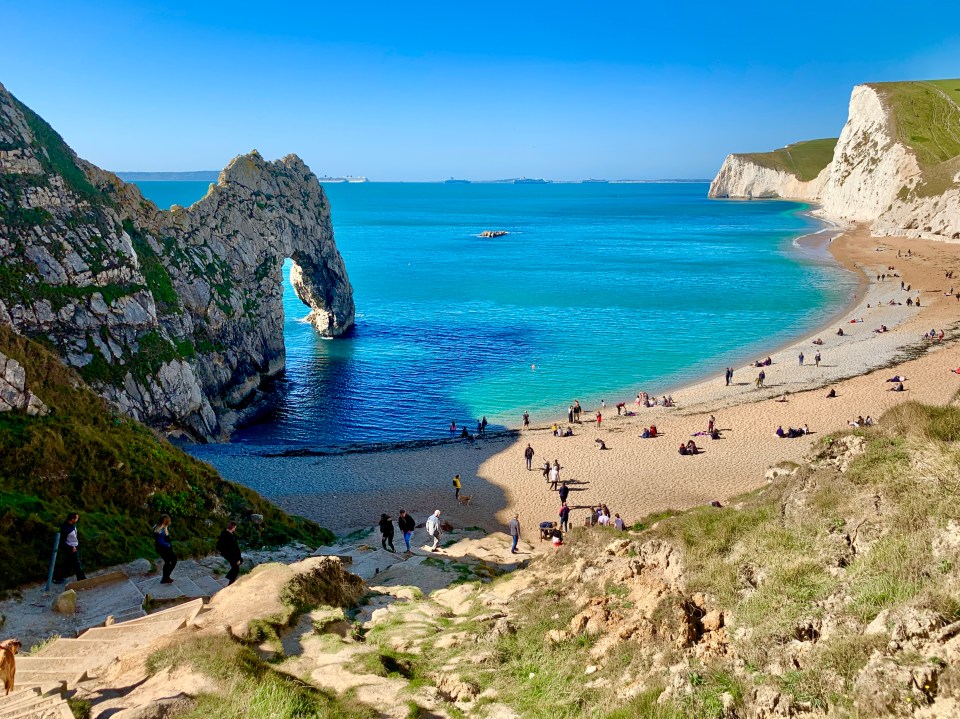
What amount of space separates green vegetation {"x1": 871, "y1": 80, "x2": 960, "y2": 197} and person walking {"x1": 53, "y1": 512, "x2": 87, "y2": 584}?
12190cm

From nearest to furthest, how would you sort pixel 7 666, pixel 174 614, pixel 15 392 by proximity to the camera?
1. pixel 7 666
2. pixel 174 614
3. pixel 15 392

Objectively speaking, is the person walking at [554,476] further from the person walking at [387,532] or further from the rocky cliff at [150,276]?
the rocky cliff at [150,276]

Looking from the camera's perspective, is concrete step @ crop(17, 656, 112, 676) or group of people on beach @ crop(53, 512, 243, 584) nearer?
concrete step @ crop(17, 656, 112, 676)

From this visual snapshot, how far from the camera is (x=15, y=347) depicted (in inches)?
723

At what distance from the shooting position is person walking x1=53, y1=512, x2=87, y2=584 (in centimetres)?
1262

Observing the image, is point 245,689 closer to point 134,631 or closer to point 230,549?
point 134,631

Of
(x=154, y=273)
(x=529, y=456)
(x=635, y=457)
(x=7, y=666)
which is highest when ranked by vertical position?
(x=154, y=273)

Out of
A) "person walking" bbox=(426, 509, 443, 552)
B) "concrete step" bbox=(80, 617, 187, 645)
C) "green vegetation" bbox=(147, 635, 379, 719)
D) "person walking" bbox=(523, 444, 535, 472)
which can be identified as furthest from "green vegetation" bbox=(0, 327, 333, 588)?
"person walking" bbox=(523, 444, 535, 472)

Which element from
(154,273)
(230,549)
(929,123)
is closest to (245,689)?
(230,549)

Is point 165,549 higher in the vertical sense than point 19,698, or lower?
lower

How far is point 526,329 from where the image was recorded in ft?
203

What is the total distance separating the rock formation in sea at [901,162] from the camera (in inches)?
4087

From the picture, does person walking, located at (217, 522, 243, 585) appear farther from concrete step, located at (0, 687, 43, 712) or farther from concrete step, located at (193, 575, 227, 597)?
concrete step, located at (0, 687, 43, 712)

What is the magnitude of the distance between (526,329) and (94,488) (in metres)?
48.0
